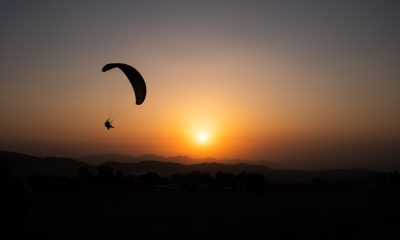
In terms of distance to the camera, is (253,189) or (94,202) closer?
(94,202)

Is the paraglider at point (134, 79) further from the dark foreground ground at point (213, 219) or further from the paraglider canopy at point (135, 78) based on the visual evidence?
the dark foreground ground at point (213, 219)

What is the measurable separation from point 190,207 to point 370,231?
13.0 m

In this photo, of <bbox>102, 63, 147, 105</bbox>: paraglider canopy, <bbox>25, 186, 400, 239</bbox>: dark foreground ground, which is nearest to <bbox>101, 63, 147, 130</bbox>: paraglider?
<bbox>102, 63, 147, 105</bbox>: paraglider canopy

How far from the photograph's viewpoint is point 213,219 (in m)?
23.5

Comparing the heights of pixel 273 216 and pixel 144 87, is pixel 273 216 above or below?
below

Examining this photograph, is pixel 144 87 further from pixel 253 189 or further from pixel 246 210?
pixel 253 189

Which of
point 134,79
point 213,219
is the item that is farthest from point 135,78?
point 213,219

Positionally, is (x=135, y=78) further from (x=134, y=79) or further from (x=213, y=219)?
(x=213, y=219)

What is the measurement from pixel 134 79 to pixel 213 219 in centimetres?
1381

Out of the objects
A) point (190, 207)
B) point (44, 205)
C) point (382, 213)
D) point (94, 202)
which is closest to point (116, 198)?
point (94, 202)

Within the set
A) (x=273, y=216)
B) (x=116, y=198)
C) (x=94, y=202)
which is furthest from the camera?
(x=116, y=198)

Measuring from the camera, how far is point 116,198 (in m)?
37.6

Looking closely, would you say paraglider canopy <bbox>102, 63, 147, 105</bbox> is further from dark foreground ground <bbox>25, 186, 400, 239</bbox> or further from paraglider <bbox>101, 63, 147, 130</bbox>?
dark foreground ground <bbox>25, 186, 400, 239</bbox>

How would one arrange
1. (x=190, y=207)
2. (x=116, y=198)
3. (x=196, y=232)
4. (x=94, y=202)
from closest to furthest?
(x=196, y=232), (x=190, y=207), (x=94, y=202), (x=116, y=198)
